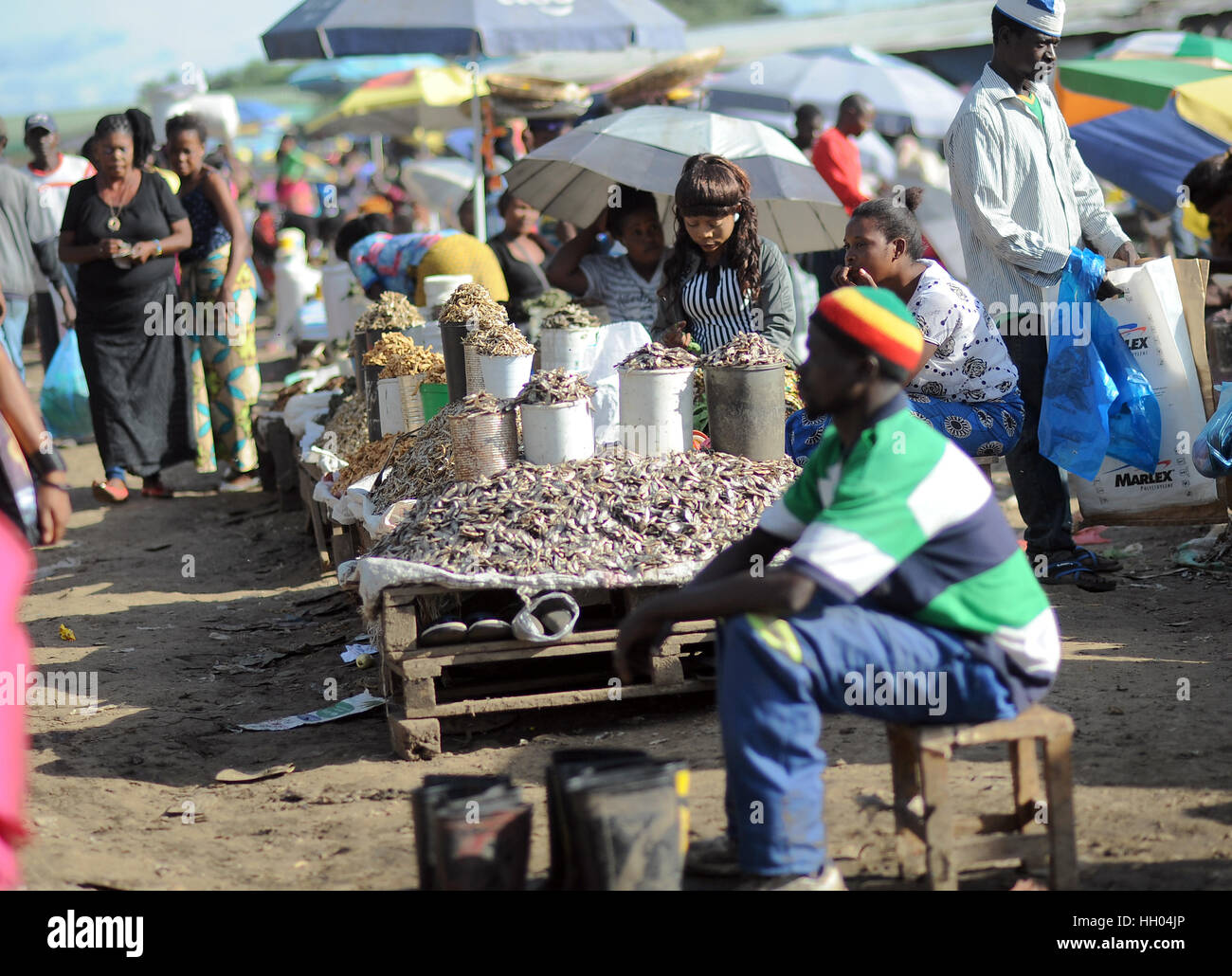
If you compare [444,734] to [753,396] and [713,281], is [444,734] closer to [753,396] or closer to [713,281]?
[753,396]

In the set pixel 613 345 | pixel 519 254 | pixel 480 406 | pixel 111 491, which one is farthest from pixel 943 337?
pixel 111 491

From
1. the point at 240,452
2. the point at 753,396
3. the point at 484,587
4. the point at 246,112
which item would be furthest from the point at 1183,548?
the point at 246,112

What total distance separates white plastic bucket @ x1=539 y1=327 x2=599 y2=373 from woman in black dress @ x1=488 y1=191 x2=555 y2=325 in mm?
2095

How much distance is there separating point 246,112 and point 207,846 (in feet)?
104

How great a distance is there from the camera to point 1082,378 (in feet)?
18.9

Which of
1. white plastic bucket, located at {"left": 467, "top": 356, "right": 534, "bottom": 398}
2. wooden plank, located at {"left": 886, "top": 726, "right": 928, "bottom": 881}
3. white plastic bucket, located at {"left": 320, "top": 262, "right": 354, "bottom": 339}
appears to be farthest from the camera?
white plastic bucket, located at {"left": 320, "top": 262, "right": 354, "bottom": 339}

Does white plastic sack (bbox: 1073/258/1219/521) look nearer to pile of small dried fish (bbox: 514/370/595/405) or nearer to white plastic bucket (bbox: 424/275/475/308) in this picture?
pile of small dried fish (bbox: 514/370/595/405)

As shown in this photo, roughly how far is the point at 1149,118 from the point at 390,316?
21.7ft

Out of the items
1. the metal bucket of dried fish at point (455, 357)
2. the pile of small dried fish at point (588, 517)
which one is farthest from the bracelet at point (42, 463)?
the metal bucket of dried fish at point (455, 357)

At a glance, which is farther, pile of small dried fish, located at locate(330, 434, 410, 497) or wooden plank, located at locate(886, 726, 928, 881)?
pile of small dried fish, located at locate(330, 434, 410, 497)

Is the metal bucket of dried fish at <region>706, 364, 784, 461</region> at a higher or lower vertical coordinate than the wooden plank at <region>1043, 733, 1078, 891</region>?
higher

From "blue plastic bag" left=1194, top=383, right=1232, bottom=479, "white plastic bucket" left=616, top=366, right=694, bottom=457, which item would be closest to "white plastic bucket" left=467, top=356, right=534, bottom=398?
"white plastic bucket" left=616, top=366, right=694, bottom=457

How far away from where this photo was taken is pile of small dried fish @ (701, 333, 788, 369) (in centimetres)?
493

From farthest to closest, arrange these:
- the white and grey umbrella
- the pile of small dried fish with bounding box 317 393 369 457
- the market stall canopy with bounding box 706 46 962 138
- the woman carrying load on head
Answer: the market stall canopy with bounding box 706 46 962 138
the woman carrying load on head
the white and grey umbrella
the pile of small dried fish with bounding box 317 393 369 457
